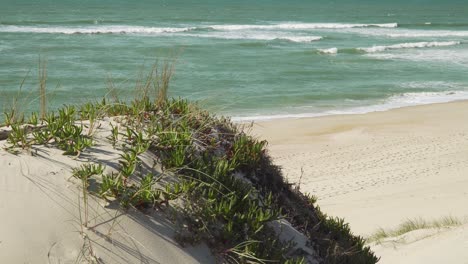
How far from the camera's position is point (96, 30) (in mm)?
44656

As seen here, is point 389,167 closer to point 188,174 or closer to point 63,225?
point 188,174

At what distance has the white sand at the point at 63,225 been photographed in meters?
2.68

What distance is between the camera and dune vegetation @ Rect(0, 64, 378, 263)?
10.4 ft

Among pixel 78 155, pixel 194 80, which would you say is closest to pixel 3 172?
pixel 78 155

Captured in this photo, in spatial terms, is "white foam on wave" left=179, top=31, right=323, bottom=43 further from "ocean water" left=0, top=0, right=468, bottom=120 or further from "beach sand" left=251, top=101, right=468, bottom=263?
"beach sand" left=251, top=101, right=468, bottom=263

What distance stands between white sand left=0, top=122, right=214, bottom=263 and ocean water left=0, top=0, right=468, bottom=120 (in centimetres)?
535

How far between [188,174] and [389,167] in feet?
38.8

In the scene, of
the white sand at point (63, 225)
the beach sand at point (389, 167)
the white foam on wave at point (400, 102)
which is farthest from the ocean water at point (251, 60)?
the white sand at point (63, 225)

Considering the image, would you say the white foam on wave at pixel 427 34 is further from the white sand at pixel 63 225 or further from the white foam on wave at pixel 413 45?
the white sand at pixel 63 225

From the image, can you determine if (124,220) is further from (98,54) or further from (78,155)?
(98,54)

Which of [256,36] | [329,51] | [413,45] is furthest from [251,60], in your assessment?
[413,45]

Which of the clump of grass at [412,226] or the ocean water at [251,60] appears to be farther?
the ocean water at [251,60]

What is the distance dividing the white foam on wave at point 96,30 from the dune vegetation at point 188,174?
40575 mm

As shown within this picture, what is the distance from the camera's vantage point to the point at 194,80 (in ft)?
82.1
